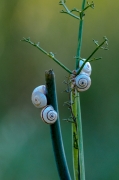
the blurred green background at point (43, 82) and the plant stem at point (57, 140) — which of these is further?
the blurred green background at point (43, 82)

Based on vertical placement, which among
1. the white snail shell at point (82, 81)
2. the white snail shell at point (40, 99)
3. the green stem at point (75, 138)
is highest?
the white snail shell at point (82, 81)

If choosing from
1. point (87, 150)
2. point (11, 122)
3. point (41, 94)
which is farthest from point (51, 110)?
point (11, 122)

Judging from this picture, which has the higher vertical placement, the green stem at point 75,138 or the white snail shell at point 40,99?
the white snail shell at point 40,99

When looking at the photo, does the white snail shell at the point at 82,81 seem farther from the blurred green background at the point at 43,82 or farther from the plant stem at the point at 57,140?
the blurred green background at the point at 43,82

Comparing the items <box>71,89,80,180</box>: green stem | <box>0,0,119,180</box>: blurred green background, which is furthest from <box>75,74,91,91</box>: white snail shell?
<box>0,0,119,180</box>: blurred green background

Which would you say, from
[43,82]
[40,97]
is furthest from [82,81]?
[43,82]

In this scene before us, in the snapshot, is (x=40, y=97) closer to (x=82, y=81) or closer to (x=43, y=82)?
(x=82, y=81)

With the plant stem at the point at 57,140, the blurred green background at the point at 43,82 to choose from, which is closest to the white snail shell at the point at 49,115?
the plant stem at the point at 57,140

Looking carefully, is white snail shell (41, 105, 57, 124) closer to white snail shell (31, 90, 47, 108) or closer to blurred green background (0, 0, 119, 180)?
white snail shell (31, 90, 47, 108)

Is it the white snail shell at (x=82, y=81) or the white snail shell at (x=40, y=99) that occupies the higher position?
the white snail shell at (x=82, y=81)
